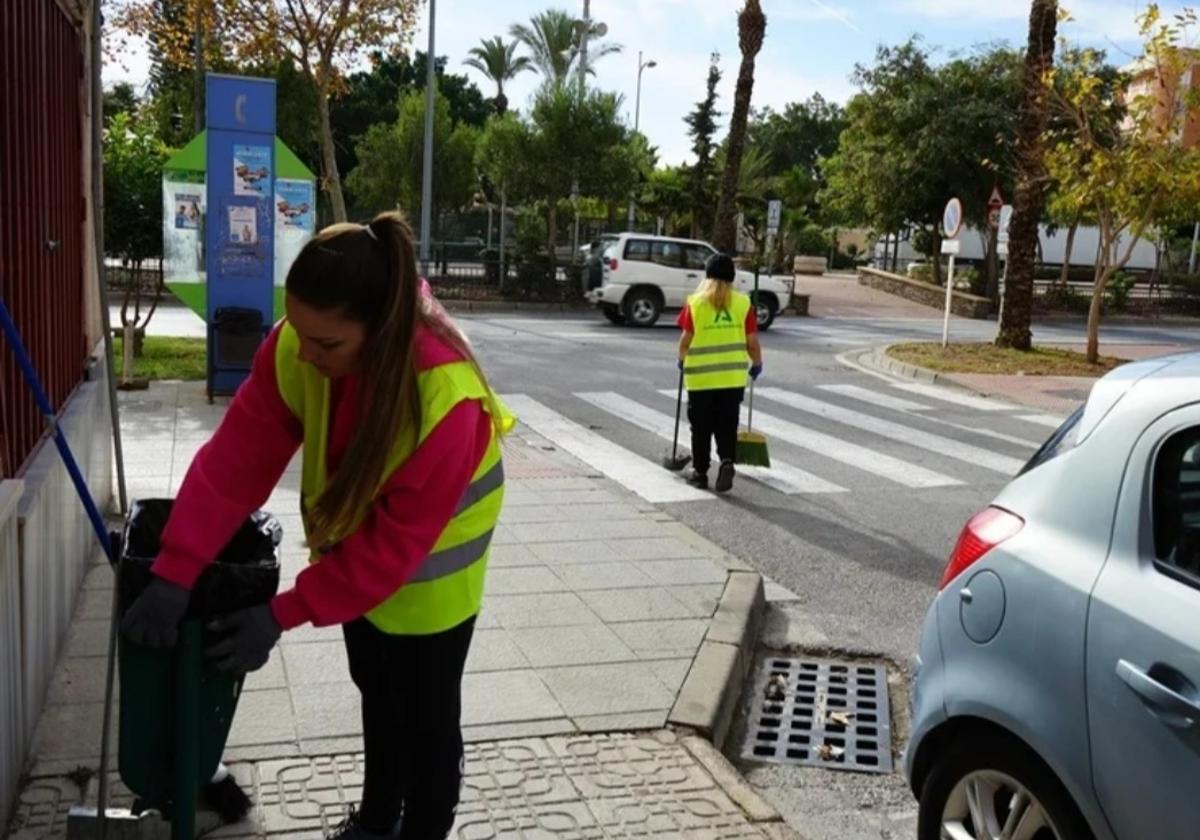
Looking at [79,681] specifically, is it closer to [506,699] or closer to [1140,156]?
[506,699]

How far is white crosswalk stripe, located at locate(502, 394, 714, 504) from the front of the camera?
8.61 metres

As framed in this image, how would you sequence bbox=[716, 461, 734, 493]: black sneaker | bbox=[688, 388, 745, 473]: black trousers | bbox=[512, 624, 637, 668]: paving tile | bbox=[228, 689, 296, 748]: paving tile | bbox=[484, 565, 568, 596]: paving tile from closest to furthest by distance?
1. bbox=[228, 689, 296, 748]: paving tile
2. bbox=[512, 624, 637, 668]: paving tile
3. bbox=[484, 565, 568, 596]: paving tile
4. bbox=[688, 388, 745, 473]: black trousers
5. bbox=[716, 461, 734, 493]: black sneaker

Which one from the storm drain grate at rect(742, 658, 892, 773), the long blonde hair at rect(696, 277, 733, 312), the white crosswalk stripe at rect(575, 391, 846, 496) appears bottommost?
the storm drain grate at rect(742, 658, 892, 773)

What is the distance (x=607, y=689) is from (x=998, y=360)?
1501cm

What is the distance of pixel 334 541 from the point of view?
252cm

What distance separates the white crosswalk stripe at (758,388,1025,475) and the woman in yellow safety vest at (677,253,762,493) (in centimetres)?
275

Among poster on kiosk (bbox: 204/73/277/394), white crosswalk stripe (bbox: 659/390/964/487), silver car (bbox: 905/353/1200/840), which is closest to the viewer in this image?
silver car (bbox: 905/353/1200/840)

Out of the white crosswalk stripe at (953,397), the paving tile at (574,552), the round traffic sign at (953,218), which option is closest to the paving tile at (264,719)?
the paving tile at (574,552)

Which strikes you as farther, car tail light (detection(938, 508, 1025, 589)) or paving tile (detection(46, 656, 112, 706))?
paving tile (detection(46, 656, 112, 706))

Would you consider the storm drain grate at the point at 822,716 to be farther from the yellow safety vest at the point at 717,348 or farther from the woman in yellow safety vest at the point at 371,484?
the yellow safety vest at the point at 717,348

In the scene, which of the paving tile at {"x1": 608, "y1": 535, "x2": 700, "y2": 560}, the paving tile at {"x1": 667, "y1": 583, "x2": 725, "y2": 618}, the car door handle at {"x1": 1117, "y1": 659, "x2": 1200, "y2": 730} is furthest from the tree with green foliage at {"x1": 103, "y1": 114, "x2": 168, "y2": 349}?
the car door handle at {"x1": 1117, "y1": 659, "x2": 1200, "y2": 730}

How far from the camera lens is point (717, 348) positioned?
8281 mm

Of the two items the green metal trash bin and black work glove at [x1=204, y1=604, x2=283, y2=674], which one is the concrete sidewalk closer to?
the green metal trash bin

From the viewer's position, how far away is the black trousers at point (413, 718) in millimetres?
2693
